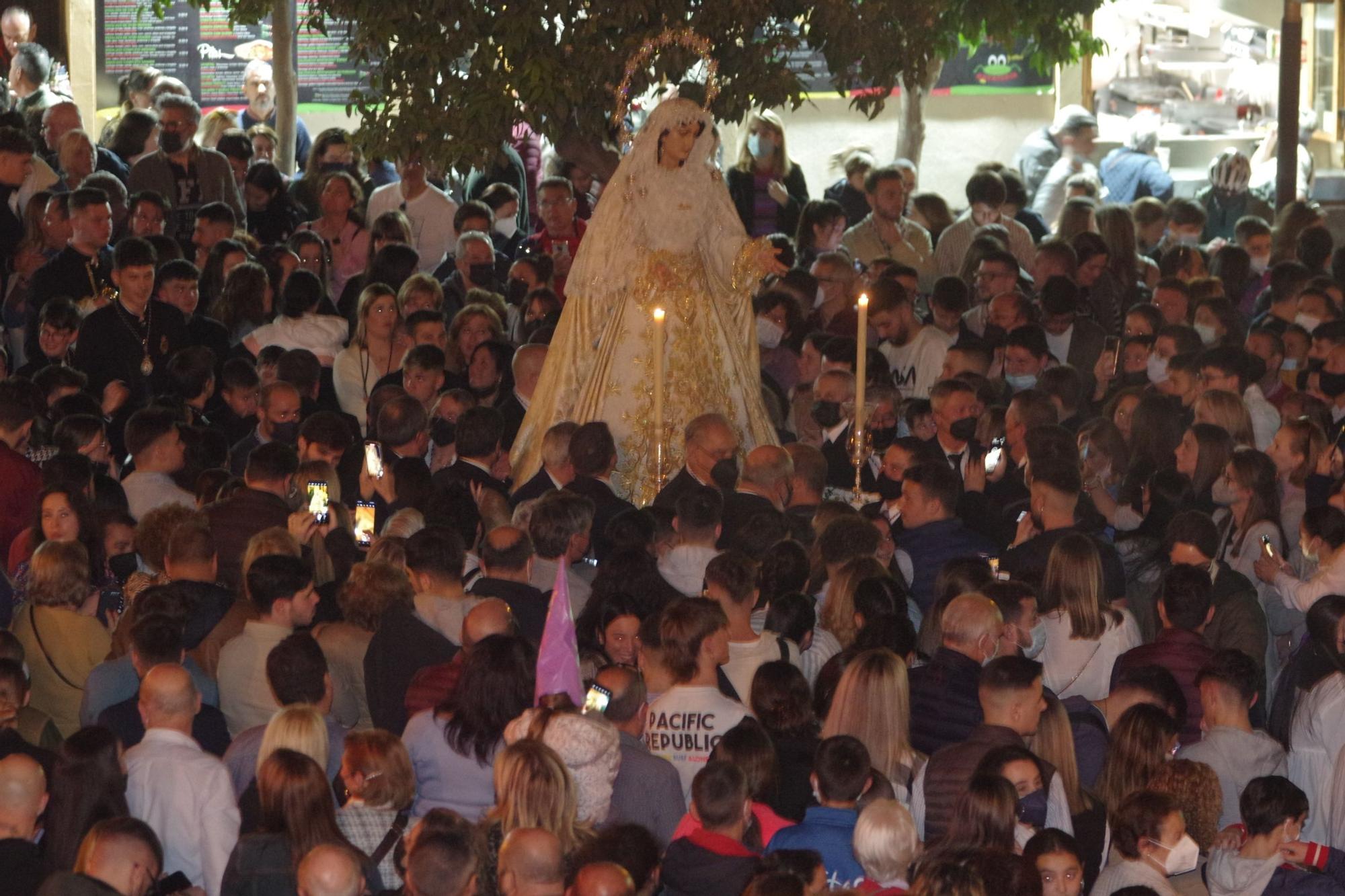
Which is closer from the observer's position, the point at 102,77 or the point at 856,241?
the point at 856,241

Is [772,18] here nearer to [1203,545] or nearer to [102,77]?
[1203,545]

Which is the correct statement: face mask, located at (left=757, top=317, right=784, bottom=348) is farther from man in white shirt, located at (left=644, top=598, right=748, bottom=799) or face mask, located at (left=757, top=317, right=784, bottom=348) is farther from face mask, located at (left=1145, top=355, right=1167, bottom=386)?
man in white shirt, located at (left=644, top=598, right=748, bottom=799)

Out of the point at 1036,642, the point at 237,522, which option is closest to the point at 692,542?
the point at 1036,642

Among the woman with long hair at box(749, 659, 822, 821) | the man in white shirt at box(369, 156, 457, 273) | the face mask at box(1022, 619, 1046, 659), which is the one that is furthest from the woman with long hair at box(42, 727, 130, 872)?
the man in white shirt at box(369, 156, 457, 273)

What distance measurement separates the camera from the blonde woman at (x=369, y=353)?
428 inches

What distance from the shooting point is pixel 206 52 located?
19.4 metres

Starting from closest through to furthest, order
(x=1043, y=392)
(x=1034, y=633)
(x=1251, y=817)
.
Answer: (x=1251, y=817) → (x=1034, y=633) → (x=1043, y=392)

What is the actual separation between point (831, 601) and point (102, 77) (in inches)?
533

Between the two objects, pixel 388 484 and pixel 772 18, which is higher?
pixel 772 18

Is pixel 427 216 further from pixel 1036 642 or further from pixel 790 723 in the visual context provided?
pixel 790 723

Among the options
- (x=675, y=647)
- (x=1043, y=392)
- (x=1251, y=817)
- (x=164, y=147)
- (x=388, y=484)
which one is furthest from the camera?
(x=164, y=147)

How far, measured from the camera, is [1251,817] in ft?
20.0

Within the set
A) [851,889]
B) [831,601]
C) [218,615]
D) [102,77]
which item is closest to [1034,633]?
[831,601]

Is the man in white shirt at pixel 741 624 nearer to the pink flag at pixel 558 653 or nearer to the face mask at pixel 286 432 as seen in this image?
the pink flag at pixel 558 653
